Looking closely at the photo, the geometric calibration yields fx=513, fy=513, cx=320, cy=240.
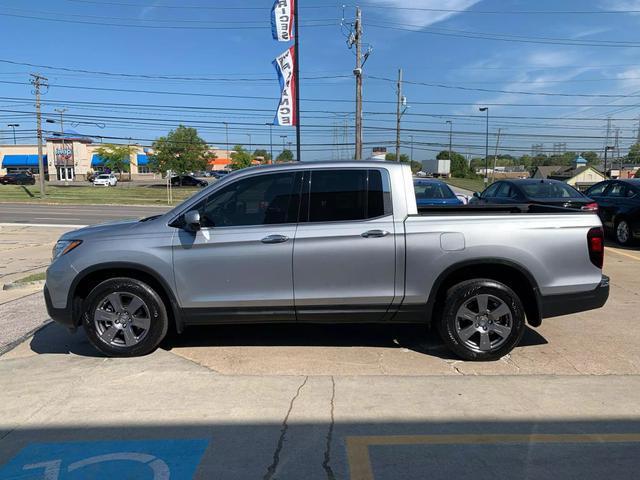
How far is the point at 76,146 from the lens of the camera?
90.8 meters

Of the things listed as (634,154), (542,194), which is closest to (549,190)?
(542,194)

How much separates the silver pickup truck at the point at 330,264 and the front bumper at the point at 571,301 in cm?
1

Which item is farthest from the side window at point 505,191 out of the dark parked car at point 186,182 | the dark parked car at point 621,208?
the dark parked car at point 186,182

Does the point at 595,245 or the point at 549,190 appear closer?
the point at 595,245

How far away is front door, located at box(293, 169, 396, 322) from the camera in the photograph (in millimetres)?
4664

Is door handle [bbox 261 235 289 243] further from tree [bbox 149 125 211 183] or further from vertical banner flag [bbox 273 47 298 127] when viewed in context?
tree [bbox 149 125 211 183]

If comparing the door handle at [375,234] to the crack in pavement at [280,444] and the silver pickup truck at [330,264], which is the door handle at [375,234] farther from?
the crack in pavement at [280,444]

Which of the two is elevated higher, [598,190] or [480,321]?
[598,190]

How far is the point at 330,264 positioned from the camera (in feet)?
15.3

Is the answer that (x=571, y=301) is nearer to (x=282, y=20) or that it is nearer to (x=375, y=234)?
(x=375, y=234)

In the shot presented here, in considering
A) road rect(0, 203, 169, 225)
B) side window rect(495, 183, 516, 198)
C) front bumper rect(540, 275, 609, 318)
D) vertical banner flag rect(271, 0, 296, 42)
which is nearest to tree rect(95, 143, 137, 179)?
road rect(0, 203, 169, 225)

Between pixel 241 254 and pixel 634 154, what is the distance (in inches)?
6023

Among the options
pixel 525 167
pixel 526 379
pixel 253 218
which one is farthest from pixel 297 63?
pixel 525 167

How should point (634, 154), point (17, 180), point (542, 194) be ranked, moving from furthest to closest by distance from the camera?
1. point (634, 154)
2. point (17, 180)
3. point (542, 194)
